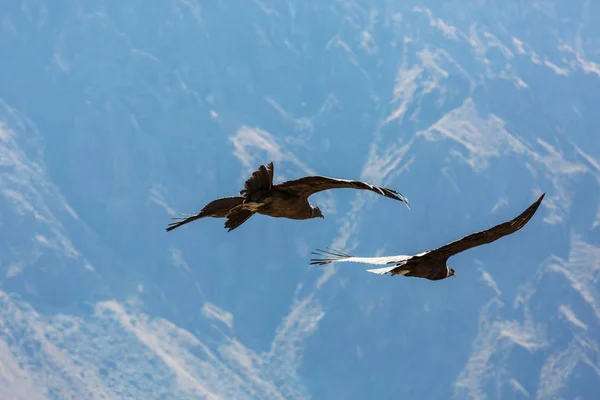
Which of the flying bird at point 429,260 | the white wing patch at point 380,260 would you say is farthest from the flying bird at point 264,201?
the white wing patch at point 380,260

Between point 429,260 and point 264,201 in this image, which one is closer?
point 264,201

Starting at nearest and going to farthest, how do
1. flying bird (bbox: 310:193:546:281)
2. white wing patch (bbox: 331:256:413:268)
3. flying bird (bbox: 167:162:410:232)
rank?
flying bird (bbox: 310:193:546:281), flying bird (bbox: 167:162:410:232), white wing patch (bbox: 331:256:413:268)

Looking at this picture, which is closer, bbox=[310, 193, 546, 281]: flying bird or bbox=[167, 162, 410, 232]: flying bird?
bbox=[310, 193, 546, 281]: flying bird

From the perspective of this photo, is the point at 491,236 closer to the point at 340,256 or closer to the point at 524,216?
the point at 524,216

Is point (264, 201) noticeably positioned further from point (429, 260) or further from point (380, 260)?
point (429, 260)

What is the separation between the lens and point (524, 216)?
2598cm

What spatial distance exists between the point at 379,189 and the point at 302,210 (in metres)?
5.75

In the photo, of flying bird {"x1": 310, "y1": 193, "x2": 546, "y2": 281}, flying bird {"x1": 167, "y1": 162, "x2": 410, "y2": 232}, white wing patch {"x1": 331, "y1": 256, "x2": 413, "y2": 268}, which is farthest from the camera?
white wing patch {"x1": 331, "y1": 256, "x2": 413, "y2": 268}

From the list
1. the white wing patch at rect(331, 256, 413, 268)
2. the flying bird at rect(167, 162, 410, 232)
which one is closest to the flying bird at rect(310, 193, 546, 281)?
the white wing patch at rect(331, 256, 413, 268)

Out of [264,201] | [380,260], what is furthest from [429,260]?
[264,201]

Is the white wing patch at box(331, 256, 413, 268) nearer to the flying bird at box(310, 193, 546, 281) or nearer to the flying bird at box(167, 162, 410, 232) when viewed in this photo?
the flying bird at box(310, 193, 546, 281)

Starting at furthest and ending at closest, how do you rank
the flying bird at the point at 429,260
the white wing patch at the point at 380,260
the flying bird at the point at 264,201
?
the white wing patch at the point at 380,260, the flying bird at the point at 264,201, the flying bird at the point at 429,260

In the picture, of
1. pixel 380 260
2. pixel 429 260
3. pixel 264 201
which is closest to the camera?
pixel 264 201

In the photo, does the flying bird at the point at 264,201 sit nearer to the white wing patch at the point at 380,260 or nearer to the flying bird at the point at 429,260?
the flying bird at the point at 429,260
